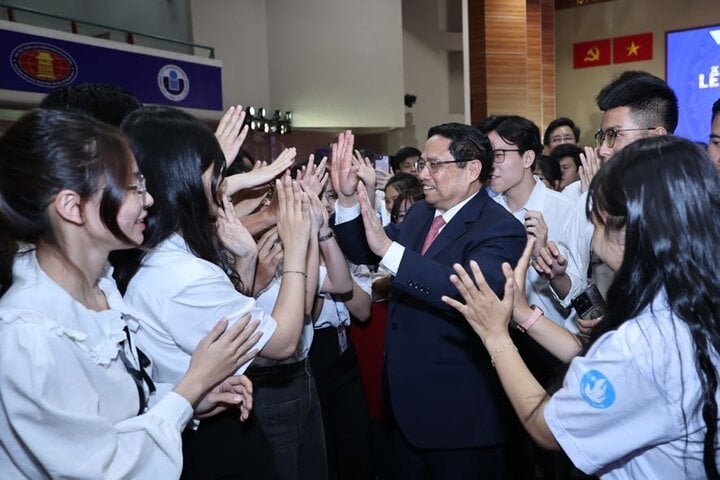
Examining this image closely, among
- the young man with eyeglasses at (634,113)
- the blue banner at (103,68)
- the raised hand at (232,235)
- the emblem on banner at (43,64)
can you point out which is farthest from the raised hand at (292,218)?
the emblem on banner at (43,64)

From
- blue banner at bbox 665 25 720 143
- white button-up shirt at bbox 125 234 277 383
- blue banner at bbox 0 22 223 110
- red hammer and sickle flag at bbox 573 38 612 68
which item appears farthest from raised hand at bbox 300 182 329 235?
red hammer and sickle flag at bbox 573 38 612 68

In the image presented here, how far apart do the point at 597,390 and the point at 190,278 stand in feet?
2.77

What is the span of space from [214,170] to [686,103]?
23.4ft

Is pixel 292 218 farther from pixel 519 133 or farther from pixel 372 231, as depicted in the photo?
pixel 519 133

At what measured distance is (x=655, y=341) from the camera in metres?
1.01

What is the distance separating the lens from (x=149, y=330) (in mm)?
1315

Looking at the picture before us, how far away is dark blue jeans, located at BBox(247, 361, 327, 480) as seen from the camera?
5.84 ft

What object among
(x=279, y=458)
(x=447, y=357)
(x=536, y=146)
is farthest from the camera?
(x=536, y=146)

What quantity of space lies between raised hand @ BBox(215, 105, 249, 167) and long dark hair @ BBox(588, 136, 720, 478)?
1169mm

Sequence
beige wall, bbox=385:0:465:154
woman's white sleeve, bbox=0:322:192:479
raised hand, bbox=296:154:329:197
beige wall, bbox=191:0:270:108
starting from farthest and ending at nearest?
beige wall, bbox=385:0:465:154 → beige wall, bbox=191:0:270:108 → raised hand, bbox=296:154:329:197 → woman's white sleeve, bbox=0:322:192:479

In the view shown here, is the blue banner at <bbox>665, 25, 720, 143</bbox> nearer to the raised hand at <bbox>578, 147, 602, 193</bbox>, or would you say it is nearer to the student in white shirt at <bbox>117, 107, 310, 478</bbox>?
A: the raised hand at <bbox>578, 147, 602, 193</bbox>

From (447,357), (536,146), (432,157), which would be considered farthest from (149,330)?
(536,146)

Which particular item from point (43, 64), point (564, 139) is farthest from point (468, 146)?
point (43, 64)

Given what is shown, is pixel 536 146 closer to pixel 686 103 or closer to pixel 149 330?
pixel 149 330
